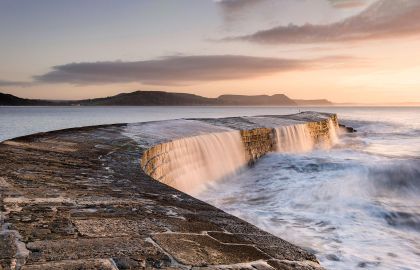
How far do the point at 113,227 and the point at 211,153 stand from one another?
9145 millimetres

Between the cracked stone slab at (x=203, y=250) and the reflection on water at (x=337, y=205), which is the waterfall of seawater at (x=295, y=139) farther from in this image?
the cracked stone slab at (x=203, y=250)

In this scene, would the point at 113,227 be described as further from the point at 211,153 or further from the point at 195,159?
the point at 211,153

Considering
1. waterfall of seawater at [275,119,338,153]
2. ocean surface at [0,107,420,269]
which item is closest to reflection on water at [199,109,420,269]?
ocean surface at [0,107,420,269]

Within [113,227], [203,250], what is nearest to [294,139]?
[113,227]

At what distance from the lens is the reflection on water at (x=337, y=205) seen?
233 inches

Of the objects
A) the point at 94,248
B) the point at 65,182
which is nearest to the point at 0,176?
the point at 65,182

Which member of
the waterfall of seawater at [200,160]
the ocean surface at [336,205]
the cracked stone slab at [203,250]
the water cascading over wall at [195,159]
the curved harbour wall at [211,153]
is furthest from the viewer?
the waterfall of seawater at [200,160]

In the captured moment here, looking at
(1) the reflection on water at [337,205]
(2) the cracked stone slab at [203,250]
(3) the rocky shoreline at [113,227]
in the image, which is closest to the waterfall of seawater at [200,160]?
(1) the reflection on water at [337,205]

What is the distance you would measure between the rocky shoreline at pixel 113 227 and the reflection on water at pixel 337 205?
243cm

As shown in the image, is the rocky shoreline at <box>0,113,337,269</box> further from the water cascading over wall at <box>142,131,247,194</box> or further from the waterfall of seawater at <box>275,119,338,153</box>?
the waterfall of seawater at <box>275,119,338,153</box>

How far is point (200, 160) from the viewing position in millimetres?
11320

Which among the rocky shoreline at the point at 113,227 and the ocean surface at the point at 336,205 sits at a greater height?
the rocky shoreline at the point at 113,227

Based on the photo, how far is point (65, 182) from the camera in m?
4.33

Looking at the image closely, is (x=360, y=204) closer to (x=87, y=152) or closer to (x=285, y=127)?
(x=87, y=152)
